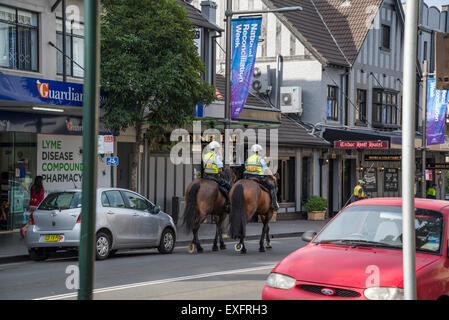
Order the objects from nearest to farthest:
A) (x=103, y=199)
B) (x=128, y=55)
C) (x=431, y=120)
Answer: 1. (x=103, y=199)
2. (x=128, y=55)
3. (x=431, y=120)

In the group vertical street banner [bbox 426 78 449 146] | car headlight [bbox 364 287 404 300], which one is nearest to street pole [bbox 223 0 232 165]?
vertical street banner [bbox 426 78 449 146]

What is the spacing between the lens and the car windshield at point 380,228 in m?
8.45

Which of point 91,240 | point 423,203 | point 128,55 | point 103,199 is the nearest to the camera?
point 91,240

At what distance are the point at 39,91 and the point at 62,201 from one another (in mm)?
3721

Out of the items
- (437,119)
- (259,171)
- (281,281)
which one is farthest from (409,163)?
(437,119)

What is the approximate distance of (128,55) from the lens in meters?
20.1

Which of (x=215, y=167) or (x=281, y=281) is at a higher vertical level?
(x=215, y=167)

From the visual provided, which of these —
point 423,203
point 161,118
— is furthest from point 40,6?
point 423,203

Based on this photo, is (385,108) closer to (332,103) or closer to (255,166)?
(332,103)

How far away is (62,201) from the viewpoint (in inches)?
622

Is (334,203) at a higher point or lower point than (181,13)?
lower

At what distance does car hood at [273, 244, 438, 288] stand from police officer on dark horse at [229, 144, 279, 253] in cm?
881
